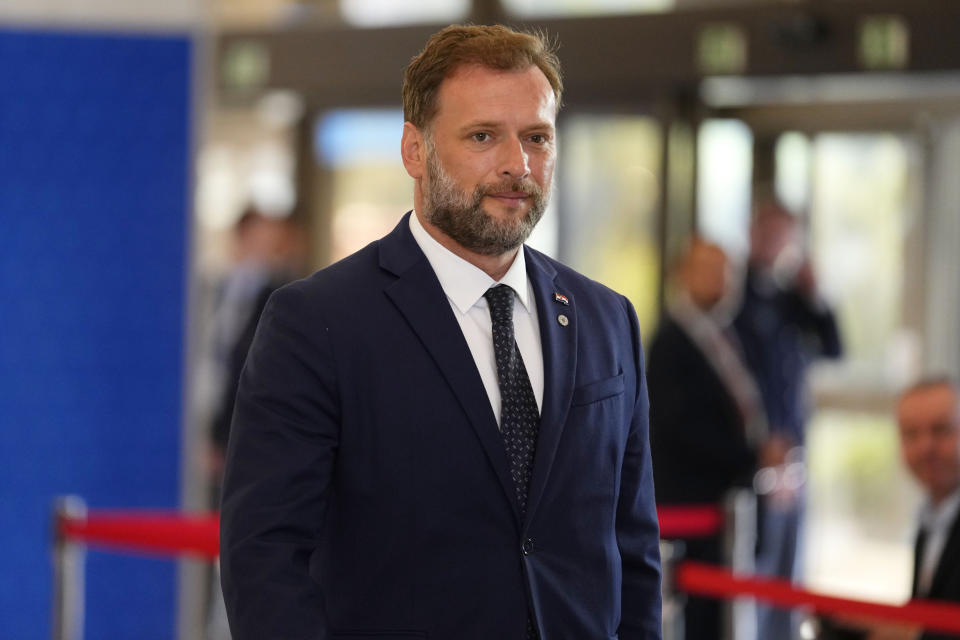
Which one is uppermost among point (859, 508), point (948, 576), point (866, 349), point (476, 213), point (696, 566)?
point (476, 213)

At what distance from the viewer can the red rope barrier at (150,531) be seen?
414cm

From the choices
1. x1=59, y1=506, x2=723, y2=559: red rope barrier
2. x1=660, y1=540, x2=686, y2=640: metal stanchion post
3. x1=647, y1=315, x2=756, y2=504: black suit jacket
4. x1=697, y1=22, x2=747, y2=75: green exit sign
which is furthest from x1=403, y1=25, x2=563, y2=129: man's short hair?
x1=697, y1=22, x2=747, y2=75: green exit sign

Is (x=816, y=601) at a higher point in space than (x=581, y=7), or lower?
lower

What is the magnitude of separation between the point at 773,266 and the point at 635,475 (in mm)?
3859

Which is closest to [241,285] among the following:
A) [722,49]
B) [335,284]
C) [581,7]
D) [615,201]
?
[615,201]

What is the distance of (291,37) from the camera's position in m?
6.86

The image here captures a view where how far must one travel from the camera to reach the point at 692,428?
5320 mm

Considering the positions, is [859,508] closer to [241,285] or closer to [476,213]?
[241,285]

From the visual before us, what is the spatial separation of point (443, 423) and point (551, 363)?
0.61 ft

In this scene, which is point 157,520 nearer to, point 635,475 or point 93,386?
point 93,386

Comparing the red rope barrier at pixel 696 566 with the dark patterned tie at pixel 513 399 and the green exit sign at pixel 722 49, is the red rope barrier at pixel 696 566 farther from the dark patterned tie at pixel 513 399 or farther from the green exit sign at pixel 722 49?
the green exit sign at pixel 722 49

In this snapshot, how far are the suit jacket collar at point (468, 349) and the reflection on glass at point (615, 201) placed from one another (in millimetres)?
4103

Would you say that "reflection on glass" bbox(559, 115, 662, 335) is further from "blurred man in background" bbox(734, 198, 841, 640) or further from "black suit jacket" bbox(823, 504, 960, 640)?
"black suit jacket" bbox(823, 504, 960, 640)

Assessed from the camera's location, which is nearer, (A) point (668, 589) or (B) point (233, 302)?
(A) point (668, 589)
